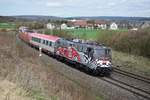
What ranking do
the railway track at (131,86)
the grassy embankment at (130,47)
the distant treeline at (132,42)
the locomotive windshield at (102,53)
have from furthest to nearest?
the distant treeline at (132,42), the grassy embankment at (130,47), the locomotive windshield at (102,53), the railway track at (131,86)

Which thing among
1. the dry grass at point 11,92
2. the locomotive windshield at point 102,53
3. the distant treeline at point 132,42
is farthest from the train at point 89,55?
the distant treeline at point 132,42

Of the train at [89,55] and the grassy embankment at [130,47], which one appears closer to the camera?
the train at [89,55]

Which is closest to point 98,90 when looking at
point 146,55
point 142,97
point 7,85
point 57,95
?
point 142,97

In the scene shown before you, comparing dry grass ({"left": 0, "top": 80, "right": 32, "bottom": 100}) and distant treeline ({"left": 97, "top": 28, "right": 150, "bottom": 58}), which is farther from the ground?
dry grass ({"left": 0, "top": 80, "right": 32, "bottom": 100})

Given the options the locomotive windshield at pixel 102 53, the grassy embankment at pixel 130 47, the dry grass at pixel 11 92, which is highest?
the dry grass at pixel 11 92

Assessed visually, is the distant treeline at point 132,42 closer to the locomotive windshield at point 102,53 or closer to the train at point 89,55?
the train at point 89,55

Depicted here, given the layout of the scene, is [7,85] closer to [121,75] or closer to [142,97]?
[142,97]

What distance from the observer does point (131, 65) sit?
3228cm

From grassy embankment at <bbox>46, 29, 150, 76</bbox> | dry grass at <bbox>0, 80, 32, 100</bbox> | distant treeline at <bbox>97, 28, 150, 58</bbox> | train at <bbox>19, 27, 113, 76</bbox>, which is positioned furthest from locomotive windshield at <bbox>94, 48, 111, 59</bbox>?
distant treeline at <bbox>97, 28, 150, 58</bbox>

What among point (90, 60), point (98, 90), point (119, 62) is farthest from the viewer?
point (119, 62)

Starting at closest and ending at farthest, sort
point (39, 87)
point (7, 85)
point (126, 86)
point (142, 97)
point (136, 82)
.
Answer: point (7, 85) → point (39, 87) → point (142, 97) → point (126, 86) → point (136, 82)

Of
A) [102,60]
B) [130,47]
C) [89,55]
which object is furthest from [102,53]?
[130,47]

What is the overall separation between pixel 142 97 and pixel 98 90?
276 centimetres

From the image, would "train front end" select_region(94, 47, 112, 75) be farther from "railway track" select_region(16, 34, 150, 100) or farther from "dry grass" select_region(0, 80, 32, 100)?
"dry grass" select_region(0, 80, 32, 100)
